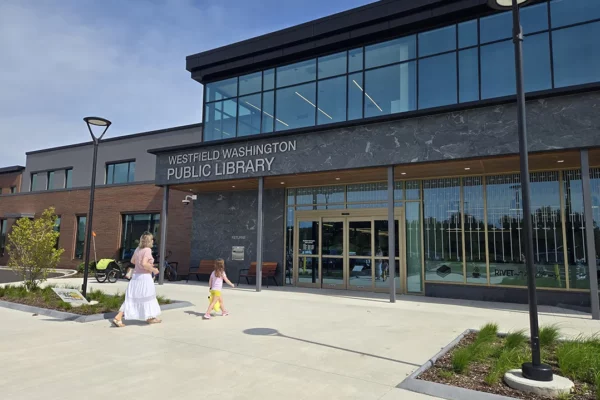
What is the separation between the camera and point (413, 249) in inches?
565

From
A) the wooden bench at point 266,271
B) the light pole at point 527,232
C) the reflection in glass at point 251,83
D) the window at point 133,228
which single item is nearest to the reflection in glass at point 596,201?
the light pole at point 527,232

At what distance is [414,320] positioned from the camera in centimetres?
941

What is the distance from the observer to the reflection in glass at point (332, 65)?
50.9ft

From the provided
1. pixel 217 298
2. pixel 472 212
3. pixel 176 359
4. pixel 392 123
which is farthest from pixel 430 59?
pixel 176 359

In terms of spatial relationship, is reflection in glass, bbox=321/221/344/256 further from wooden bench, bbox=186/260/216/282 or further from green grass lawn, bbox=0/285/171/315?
green grass lawn, bbox=0/285/171/315

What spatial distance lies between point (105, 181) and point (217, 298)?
21325mm

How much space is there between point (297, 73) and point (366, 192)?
5.45 m

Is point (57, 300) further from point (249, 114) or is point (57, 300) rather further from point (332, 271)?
point (249, 114)

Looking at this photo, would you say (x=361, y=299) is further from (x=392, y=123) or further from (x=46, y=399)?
(x=46, y=399)

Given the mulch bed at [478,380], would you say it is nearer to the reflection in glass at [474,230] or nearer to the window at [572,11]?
the reflection in glass at [474,230]

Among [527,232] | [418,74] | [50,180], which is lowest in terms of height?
[527,232]

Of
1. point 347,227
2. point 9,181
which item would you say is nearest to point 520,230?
point 347,227

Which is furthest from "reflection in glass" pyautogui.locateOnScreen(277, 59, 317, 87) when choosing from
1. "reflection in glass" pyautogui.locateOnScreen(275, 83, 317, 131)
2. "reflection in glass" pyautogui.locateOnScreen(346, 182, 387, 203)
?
"reflection in glass" pyautogui.locateOnScreen(346, 182, 387, 203)

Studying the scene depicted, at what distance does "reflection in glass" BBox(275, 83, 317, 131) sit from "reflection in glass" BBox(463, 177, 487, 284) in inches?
244
